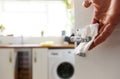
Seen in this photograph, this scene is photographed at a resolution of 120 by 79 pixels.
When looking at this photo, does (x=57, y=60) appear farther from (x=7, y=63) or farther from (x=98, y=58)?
(x=98, y=58)

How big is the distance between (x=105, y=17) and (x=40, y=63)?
284 centimetres

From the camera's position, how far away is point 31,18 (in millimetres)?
5078

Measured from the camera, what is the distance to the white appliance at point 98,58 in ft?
4.70

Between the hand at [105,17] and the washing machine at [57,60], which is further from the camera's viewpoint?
the washing machine at [57,60]

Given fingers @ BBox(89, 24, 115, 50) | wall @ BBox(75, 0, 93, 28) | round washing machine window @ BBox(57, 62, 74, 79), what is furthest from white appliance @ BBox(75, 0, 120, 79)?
round washing machine window @ BBox(57, 62, 74, 79)

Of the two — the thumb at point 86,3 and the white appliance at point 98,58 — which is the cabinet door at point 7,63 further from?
the thumb at point 86,3

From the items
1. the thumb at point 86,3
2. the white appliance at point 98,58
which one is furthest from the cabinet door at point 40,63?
the thumb at point 86,3

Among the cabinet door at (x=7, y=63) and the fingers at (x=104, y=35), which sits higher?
the fingers at (x=104, y=35)

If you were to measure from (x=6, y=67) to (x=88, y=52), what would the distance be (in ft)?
9.37

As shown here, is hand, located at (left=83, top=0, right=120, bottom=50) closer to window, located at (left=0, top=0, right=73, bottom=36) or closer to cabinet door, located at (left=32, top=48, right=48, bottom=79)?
cabinet door, located at (left=32, top=48, right=48, bottom=79)

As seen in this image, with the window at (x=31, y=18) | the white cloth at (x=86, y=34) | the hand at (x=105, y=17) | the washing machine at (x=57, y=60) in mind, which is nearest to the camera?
the hand at (x=105, y=17)

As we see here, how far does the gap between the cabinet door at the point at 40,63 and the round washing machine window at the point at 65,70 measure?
10.7 inches

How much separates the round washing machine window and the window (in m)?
1.12

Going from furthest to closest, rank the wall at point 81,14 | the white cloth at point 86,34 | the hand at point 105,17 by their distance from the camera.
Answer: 1. the wall at point 81,14
2. the white cloth at point 86,34
3. the hand at point 105,17
